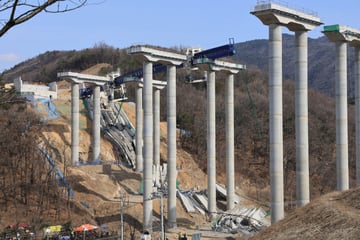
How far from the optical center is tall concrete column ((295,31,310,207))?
36312 millimetres

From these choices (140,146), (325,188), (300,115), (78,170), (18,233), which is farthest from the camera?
(325,188)

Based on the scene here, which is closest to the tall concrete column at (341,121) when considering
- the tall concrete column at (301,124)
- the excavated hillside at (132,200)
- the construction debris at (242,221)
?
the tall concrete column at (301,124)

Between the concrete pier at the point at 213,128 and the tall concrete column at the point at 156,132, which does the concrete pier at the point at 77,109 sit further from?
the concrete pier at the point at 213,128

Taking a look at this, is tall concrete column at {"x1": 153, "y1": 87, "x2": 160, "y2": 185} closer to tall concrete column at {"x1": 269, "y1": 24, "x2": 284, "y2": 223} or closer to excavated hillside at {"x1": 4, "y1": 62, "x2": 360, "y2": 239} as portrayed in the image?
excavated hillside at {"x1": 4, "y1": 62, "x2": 360, "y2": 239}

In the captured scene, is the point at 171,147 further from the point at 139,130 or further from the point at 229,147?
the point at 139,130

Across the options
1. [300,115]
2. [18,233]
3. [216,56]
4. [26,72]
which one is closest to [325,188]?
[216,56]

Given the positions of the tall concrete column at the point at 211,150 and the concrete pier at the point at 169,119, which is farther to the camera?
the tall concrete column at the point at 211,150

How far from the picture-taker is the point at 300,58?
37781 mm

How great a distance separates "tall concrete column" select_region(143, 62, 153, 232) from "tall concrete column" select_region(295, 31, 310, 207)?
13.9 m

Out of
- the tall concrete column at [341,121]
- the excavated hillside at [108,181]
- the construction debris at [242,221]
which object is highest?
the tall concrete column at [341,121]

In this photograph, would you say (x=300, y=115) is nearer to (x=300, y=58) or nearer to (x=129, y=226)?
(x=300, y=58)

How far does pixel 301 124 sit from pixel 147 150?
47.0 ft

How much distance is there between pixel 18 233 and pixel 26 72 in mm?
158265

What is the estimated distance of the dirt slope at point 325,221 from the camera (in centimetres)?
2133
